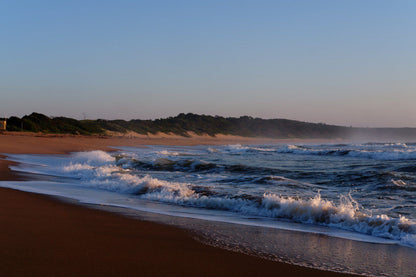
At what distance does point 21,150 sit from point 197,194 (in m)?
15.6

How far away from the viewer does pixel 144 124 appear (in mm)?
76562

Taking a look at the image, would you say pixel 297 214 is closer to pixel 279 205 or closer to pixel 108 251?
pixel 279 205

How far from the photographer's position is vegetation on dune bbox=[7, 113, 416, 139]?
5206 centimetres

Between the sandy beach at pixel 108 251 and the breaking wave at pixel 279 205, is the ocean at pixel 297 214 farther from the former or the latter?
the sandy beach at pixel 108 251

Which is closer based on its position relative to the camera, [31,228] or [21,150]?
[31,228]

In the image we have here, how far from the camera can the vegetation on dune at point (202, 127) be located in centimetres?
5206

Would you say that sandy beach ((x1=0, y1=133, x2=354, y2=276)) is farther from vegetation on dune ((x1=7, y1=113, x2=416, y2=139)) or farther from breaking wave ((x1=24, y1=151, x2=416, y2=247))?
vegetation on dune ((x1=7, y1=113, x2=416, y2=139))

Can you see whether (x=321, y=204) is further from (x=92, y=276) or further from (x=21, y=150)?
(x=21, y=150)

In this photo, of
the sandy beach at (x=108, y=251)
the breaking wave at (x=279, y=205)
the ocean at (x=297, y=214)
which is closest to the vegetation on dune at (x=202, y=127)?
the breaking wave at (x=279, y=205)

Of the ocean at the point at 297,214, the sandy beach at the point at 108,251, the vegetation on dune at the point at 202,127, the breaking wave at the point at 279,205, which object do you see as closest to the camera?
the sandy beach at the point at 108,251

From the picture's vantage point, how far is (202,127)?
8812 centimetres

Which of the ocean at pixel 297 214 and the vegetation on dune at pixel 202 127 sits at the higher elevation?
the vegetation on dune at pixel 202 127

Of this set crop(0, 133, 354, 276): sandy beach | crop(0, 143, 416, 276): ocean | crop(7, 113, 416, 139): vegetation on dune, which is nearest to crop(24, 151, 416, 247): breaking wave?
crop(0, 143, 416, 276): ocean

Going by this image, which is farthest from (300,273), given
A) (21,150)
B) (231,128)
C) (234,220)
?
(231,128)
